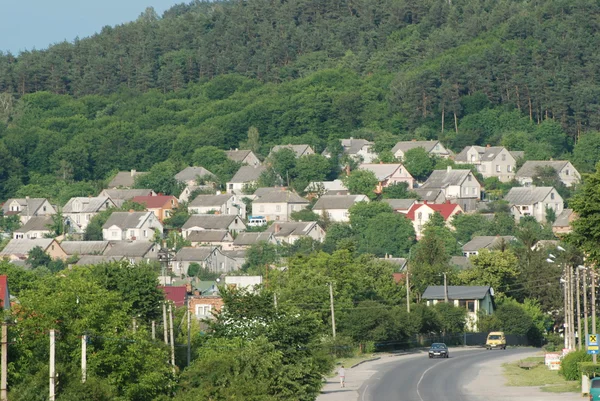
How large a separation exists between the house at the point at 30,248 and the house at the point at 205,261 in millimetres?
12228

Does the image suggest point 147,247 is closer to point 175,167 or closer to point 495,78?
point 175,167

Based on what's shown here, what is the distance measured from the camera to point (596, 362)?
167ft

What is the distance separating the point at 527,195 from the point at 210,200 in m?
33.7

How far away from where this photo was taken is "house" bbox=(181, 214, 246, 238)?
145 metres

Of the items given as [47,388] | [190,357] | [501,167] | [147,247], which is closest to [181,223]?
[147,247]

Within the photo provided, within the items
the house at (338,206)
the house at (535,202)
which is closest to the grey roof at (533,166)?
the house at (535,202)

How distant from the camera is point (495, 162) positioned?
164 meters

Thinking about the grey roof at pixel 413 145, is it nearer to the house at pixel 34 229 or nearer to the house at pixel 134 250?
the house at pixel 134 250

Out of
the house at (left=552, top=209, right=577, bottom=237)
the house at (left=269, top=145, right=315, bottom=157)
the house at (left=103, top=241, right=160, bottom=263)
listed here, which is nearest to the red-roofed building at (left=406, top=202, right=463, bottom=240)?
the house at (left=552, top=209, right=577, bottom=237)

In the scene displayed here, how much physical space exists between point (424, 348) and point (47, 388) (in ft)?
156

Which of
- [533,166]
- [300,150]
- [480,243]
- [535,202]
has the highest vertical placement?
[300,150]

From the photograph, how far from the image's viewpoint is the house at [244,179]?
164m

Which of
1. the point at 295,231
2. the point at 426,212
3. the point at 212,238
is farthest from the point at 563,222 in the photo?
the point at 212,238

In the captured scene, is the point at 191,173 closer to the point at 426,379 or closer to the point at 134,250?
the point at 134,250
